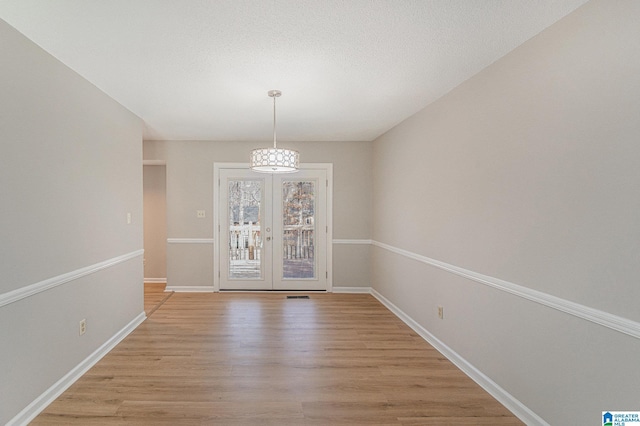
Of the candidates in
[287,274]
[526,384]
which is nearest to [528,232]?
[526,384]

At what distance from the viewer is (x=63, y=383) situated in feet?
8.14

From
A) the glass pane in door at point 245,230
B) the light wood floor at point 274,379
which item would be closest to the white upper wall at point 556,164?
the light wood floor at point 274,379

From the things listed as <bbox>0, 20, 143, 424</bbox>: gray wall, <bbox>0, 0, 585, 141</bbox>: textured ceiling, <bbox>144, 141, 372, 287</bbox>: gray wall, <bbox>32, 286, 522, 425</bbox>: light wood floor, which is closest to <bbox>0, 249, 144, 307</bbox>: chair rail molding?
<bbox>0, 20, 143, 424</bbox>: gray wall

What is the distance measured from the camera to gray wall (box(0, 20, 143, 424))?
2016 mm

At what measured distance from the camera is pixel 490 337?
2.49 m

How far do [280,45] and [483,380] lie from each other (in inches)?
117

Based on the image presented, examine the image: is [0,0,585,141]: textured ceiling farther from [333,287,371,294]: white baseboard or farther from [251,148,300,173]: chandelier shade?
[333,287,371,294]: white baseboard

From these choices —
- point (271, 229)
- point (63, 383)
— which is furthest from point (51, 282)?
point (271, 229)

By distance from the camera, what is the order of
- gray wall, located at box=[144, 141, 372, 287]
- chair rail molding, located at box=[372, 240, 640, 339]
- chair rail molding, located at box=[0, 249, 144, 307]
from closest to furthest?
1. chair rail molding, located at box=[372, 240, 640, 339]
2. chair rail molding, located at box=[0, 249, 144, 307]
3. gray wall, located at box=[144, 141, 372, 287]

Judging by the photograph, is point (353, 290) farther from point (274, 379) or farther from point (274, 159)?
point (274, 159)

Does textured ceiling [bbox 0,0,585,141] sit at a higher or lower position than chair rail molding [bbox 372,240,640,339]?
higher

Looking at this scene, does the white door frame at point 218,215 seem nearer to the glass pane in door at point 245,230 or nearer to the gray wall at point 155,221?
the glass pane in door at point 245,230

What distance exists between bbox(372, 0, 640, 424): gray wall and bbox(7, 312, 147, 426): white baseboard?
3.26m

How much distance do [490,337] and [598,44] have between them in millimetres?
2029
